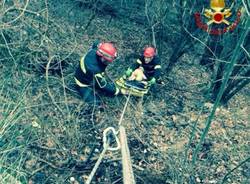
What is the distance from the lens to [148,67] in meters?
6.21

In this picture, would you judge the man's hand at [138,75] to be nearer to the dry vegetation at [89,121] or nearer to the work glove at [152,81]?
the work glove at [152,81]

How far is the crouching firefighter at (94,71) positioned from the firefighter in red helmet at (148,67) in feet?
1.92

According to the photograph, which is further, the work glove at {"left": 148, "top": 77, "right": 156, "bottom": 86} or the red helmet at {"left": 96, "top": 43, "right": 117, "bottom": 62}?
the work glove at {"left": 148, "top": 77, "right": 156, "bottom": 86}

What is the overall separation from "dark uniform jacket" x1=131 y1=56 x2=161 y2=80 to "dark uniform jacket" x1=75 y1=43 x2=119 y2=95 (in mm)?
765

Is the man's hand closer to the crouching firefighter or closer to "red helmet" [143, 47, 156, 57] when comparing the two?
"red helmet" [143, 47, 156, 57]

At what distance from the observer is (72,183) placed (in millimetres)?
4457

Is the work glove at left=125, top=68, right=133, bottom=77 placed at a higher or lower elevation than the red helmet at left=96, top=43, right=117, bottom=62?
lower

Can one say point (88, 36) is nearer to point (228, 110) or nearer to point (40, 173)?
point (228, 110)

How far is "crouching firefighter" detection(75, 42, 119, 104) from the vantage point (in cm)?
548

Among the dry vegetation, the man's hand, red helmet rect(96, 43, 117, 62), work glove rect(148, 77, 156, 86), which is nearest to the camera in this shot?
the dry vegetation

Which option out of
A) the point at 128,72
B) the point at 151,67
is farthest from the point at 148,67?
the point at 128,72

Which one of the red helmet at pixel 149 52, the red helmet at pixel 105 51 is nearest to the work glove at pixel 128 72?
the red helmet at pixel 149 52

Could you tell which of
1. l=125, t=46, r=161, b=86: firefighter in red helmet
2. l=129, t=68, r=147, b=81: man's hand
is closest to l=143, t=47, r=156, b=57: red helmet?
l=125, t=46, r=161, b=86: firefighter in red helmet

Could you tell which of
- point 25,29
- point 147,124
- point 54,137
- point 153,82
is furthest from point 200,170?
point 25,29
